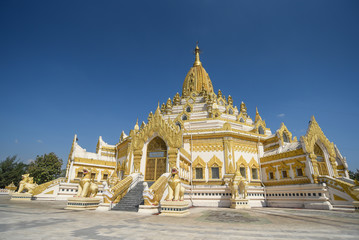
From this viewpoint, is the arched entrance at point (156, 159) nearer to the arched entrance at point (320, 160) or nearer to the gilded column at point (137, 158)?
the gilded column at point (137, 158)

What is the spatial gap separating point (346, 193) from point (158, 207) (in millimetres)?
13715

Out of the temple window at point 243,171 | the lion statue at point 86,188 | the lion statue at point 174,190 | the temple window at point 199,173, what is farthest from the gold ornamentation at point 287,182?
the lion statue at point 86,188

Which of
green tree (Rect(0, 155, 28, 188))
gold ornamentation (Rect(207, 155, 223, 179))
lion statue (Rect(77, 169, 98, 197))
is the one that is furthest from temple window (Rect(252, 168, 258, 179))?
green tree (Rect(0, 155, 28, 188))

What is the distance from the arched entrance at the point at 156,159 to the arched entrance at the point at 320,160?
1471cm

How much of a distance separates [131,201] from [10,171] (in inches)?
1331

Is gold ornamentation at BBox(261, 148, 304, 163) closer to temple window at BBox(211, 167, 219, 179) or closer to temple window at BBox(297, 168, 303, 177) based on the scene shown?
temple window at BBox(297, 168, 303, 177)

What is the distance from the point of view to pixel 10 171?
1300 inches

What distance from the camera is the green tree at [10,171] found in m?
32.1

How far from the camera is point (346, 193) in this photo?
13992 millimetres

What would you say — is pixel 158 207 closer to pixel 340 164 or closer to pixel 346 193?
pixel 346 193

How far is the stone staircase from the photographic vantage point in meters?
11.1

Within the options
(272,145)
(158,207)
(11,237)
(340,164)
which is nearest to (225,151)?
(272,145)

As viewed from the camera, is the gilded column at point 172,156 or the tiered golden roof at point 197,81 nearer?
the gilded column at point 172,156

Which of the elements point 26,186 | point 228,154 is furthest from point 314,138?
point 26,186
